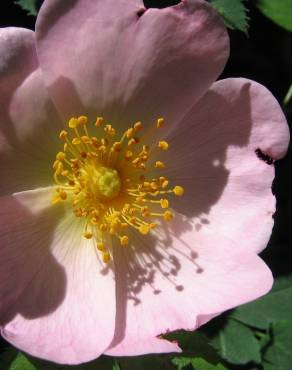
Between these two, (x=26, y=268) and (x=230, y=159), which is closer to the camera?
(x=26, y=268)

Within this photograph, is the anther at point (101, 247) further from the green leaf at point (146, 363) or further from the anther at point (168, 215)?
the green leaf at point (146, 363)

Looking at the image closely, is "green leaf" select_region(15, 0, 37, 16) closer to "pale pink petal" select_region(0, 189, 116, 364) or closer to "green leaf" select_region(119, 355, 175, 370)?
"pale pink petal" select_region(0, 189, 116, 364)

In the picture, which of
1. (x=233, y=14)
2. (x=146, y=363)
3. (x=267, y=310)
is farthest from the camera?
(x=267, y=310)

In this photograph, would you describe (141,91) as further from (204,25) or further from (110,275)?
(110,275)

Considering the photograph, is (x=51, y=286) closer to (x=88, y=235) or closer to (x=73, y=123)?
(x=88, y=235)

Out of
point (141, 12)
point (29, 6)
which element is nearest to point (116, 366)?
point (141, 12)

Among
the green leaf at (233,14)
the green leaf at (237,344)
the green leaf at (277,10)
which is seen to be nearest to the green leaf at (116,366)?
the green leaf at (237,344)
